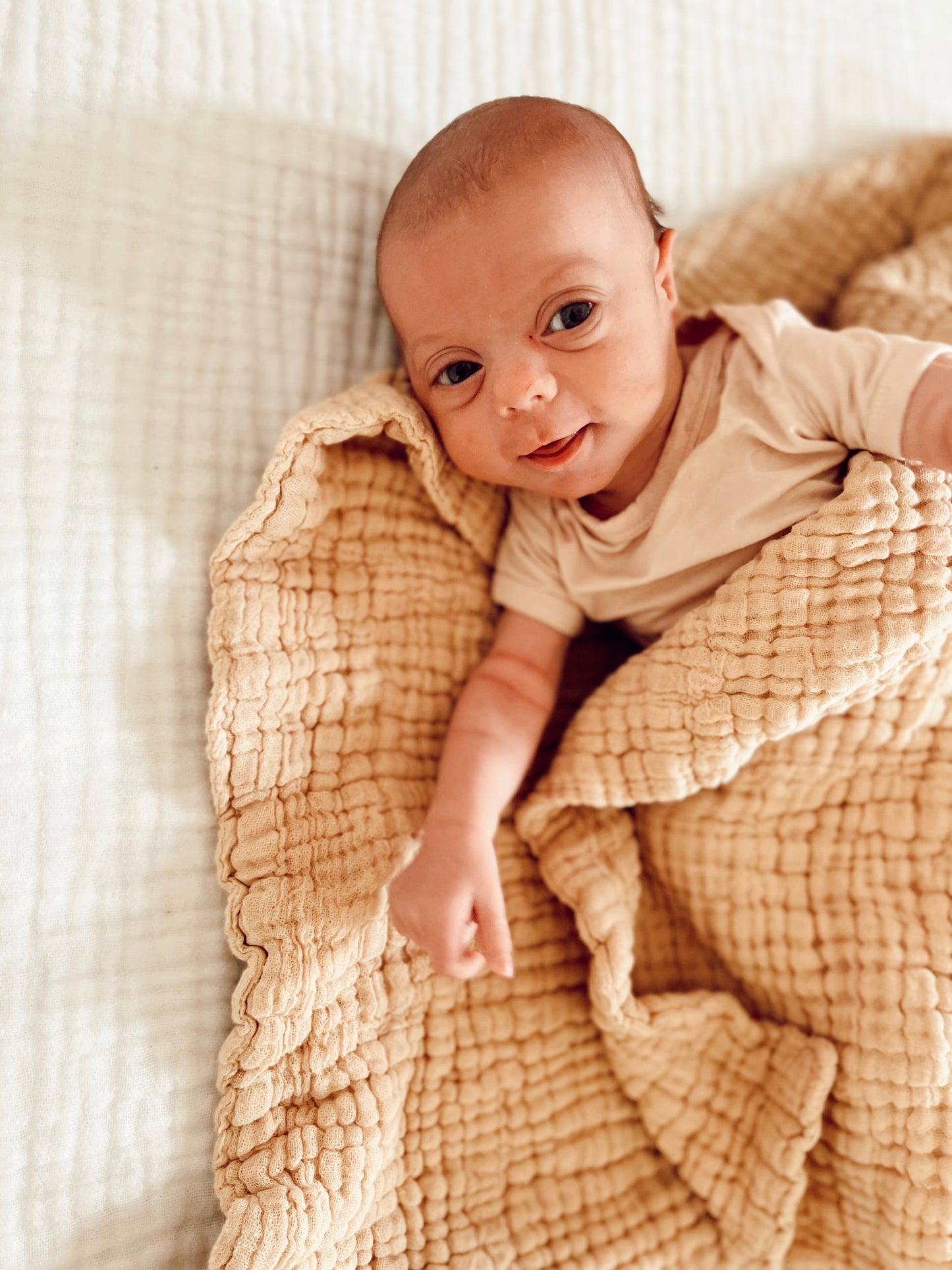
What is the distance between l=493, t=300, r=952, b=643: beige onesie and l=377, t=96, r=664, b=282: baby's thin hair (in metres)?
0.17

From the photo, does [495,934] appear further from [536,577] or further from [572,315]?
[572,315]

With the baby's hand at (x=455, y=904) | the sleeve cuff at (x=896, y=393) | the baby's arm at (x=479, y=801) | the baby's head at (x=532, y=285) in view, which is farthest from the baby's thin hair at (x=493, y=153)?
the baby's hand at (x=455, y=904)

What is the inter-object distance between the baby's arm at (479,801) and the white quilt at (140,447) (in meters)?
0.17

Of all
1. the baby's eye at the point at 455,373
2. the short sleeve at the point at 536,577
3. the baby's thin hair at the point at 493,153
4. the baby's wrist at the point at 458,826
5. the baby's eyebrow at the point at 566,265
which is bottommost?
the baby's wrist at the point at 458,826

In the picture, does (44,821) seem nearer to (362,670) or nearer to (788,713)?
(362,670)

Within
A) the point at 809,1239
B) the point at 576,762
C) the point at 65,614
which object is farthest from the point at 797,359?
the point at 809,1239

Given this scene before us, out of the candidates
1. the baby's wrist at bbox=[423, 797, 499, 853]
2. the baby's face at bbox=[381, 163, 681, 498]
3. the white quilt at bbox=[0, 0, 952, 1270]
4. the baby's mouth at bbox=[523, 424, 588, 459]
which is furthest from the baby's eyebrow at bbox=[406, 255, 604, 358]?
the baby's wrist at bbox=[423, 797, 499, 853]

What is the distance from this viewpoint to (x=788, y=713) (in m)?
0.80

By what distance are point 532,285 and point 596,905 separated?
0.52 m

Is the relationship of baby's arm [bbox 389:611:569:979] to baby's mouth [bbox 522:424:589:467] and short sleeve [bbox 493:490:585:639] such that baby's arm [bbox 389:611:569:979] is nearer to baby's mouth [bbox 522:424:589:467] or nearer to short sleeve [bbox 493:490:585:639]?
short sleeve [bbox 493:490:585:639]

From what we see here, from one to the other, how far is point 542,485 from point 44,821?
47cm

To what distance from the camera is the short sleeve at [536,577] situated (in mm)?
960

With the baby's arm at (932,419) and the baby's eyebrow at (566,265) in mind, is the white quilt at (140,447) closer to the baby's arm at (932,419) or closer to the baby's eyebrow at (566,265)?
the baby's eyebrow at (566,265)

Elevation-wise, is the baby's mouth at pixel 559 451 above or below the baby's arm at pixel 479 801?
above
